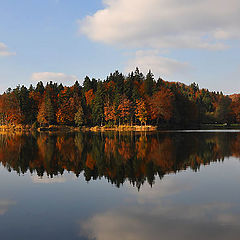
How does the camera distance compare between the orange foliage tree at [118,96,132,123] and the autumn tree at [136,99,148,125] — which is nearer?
the autumn tree at [136,99,148,125]

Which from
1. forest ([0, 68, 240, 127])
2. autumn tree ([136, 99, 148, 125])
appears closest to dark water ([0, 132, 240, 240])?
autumn tree ([136, 99, 148, 125])

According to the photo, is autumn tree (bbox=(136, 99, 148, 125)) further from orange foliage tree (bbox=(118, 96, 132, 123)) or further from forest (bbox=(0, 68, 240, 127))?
orange foliage tree (bbox=(118, 96, 132, 123))

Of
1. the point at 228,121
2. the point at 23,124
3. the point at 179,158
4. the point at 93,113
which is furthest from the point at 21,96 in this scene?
the point at 228,121

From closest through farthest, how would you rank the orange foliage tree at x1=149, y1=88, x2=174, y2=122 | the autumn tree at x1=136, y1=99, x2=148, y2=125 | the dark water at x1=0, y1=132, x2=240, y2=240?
the dark water at x1=0, y1=132, x2=240, y2=240, the autumn tree at x1=136, y1=99, x2=148, y2=125, the orange foliage tree at x1=149, y1=88, x2=174, y2=122

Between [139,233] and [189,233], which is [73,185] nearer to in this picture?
[139,233]

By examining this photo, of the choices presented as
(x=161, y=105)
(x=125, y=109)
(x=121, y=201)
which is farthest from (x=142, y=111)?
(x=121, y=201)

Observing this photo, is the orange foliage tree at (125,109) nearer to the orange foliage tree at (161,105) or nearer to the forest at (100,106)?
the forest at (100,106)

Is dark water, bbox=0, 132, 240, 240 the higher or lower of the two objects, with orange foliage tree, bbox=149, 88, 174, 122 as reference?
lower

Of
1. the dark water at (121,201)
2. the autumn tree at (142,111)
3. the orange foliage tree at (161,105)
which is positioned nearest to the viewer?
the dark water at (121,201)

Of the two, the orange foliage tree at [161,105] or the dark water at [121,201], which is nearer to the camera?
the dark water at [121,201]

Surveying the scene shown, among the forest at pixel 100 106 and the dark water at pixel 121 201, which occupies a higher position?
the forest at pixel 100 106

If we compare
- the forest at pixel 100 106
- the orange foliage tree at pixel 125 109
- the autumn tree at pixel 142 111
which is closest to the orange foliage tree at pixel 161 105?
the forest at pixel 100 106

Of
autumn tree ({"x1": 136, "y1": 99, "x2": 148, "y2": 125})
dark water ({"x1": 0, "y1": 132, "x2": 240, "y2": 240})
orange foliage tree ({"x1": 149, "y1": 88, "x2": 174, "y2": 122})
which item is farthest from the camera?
orange foliage tree ({"x1": 149, "y1": 88, "x2": 174, "y2": 122})

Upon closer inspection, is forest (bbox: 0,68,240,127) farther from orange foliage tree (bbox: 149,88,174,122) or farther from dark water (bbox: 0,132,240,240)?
dark water (bbox: 0,132,240,240)
